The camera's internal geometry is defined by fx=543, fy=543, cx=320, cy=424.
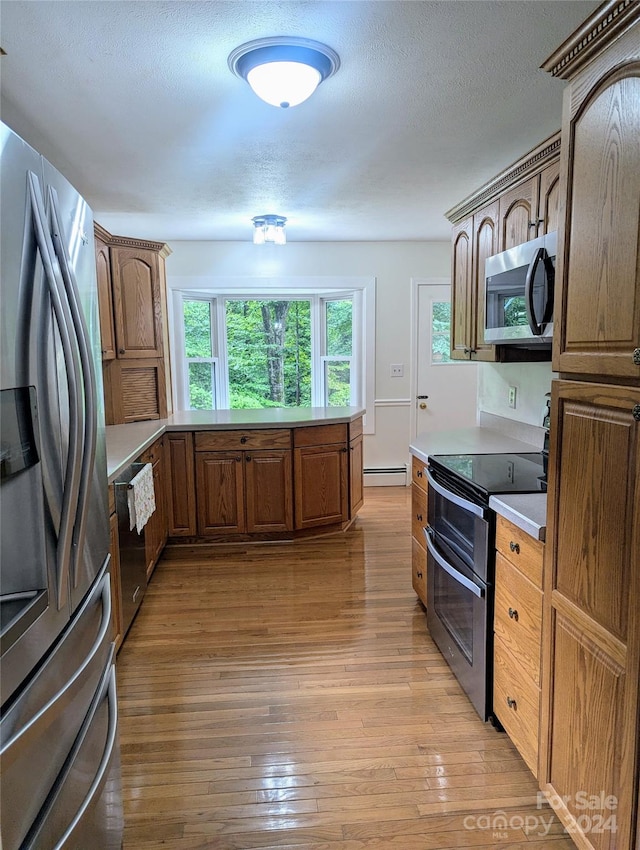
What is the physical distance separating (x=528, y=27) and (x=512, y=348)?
4.58ft

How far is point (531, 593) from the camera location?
1.71m

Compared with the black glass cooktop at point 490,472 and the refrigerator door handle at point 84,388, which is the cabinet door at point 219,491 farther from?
the refrigerator door handle at point 84,388

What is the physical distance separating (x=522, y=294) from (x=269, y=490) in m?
2.31

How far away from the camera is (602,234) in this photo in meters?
1.33

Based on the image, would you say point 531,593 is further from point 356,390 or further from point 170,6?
point 356,390

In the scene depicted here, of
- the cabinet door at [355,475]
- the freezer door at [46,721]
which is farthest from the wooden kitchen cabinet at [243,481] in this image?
the freezer door at [46,721]

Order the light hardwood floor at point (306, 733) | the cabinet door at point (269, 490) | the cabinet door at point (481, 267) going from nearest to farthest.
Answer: the light hardwood floor at point (306, 733)
the cabinet door at point (481, 267)
the cabinet door at point (269, 490)

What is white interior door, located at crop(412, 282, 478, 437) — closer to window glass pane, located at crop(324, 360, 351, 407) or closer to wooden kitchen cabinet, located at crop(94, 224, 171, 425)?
window glass pane, located at crop(324, 360, 351, 407)

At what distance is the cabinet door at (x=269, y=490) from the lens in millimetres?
3945

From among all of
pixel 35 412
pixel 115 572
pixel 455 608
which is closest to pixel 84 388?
pixel 35 412

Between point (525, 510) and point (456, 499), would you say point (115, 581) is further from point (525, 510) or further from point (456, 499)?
point (525, 510)

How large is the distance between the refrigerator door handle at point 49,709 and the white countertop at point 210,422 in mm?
1418

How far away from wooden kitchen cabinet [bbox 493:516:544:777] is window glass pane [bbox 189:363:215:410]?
4116 millimetres

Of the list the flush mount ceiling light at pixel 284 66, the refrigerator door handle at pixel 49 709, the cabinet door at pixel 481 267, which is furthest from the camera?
the cabinet door at pixel 481 267
